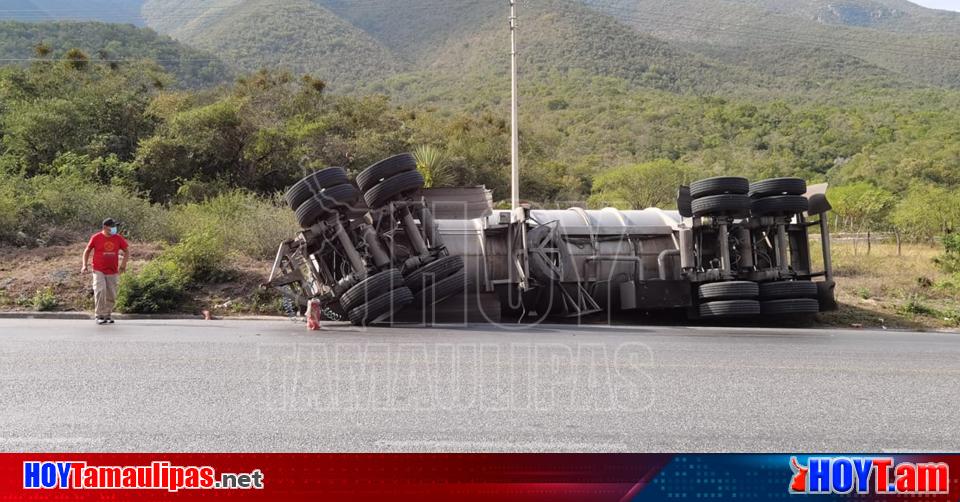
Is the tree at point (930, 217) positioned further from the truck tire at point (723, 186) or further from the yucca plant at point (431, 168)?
the truck tire at point (723, 186)

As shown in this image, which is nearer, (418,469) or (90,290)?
(418,469)

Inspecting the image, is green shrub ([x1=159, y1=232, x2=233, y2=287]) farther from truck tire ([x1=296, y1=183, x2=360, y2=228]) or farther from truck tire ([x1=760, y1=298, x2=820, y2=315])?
truck tire ([x1=760, y1=298, x2=820, y2=315])

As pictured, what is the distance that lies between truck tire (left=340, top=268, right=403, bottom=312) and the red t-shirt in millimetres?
3467

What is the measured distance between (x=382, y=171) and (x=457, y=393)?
684 cm

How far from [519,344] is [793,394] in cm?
393

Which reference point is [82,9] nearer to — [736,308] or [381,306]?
[381,306]

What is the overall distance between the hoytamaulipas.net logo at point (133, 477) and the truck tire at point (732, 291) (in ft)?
38.7

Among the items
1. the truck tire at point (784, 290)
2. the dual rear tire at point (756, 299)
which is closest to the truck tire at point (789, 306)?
the dual rear tire at point (756, 299)

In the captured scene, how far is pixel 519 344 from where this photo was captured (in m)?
11.2

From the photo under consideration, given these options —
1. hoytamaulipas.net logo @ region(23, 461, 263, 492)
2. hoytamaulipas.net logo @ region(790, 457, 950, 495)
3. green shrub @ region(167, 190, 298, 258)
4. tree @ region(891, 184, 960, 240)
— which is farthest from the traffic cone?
tree @ region(891, 184, 960, 240)

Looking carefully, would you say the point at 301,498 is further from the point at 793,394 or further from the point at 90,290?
the point at 90,290

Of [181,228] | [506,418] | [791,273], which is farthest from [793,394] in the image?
[181,228]

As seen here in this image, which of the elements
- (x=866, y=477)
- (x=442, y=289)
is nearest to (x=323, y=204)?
(x=442, y=289)

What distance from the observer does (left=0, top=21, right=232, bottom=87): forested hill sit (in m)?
75.2
